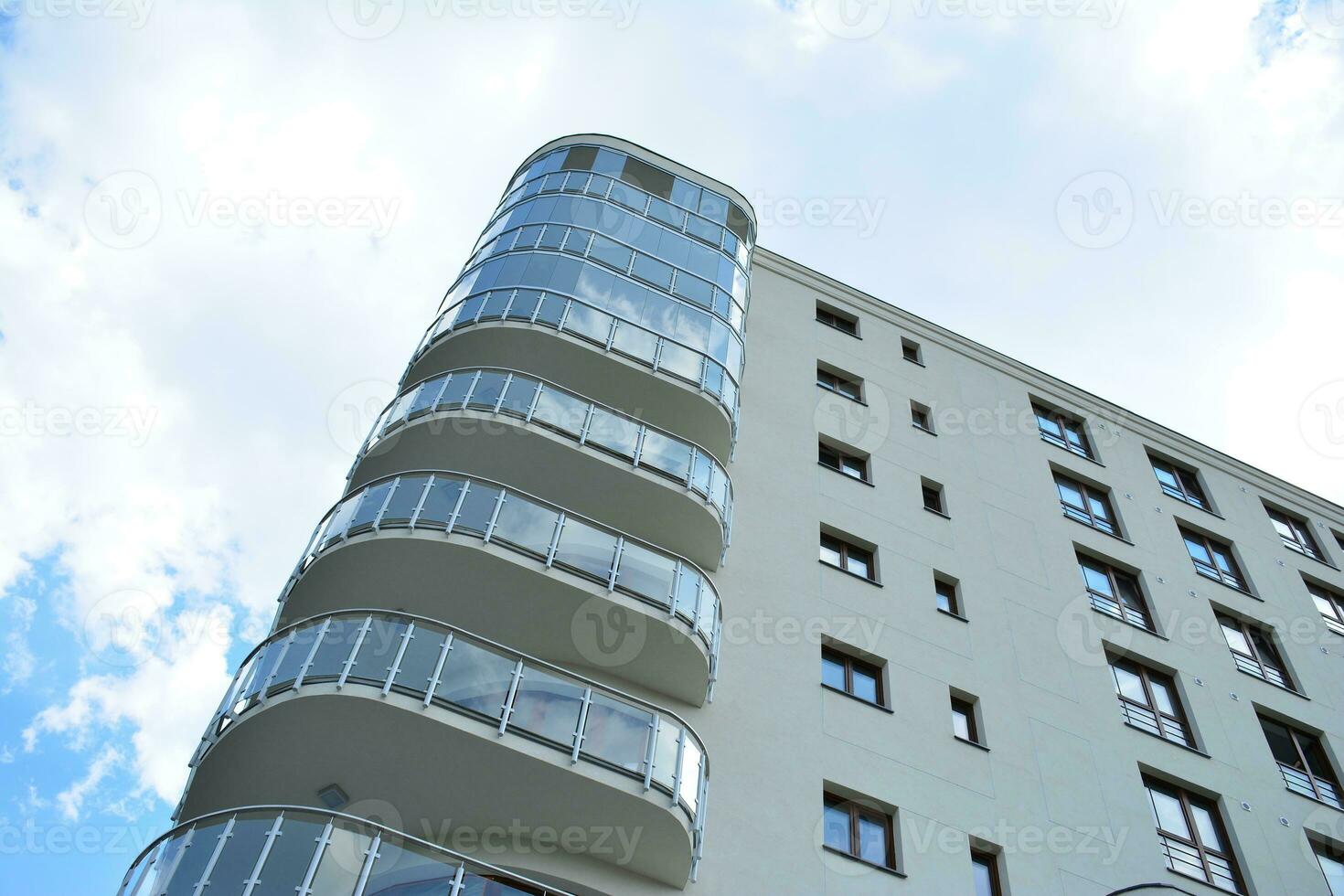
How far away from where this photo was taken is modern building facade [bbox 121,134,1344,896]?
10852 millimetres

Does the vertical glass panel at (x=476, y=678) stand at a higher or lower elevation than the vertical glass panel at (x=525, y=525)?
lower

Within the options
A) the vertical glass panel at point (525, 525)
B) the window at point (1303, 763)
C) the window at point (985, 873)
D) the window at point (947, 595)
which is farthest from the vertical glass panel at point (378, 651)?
the window at point (1303, 763)

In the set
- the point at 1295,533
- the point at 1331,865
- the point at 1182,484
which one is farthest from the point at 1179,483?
the point at 1331,865

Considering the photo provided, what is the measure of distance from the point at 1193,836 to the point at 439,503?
11224 mm

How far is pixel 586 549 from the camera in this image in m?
13.3

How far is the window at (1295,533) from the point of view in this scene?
80.1 ft

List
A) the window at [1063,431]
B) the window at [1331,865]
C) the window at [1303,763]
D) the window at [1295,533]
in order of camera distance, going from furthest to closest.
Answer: the window at [1295,533] < the window at [1063,431] < the window at [1303,763] < the window at [1331,865]

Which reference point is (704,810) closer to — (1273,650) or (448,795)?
→ (448,795)

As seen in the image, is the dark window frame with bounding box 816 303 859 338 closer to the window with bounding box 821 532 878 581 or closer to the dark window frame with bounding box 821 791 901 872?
the window with bounding box 821 532 878 581

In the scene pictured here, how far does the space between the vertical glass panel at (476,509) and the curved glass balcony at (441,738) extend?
6.53 ft

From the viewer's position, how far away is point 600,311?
17.2 metres

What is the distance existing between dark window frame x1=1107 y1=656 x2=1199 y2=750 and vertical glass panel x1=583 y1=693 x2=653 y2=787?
9.01 metres

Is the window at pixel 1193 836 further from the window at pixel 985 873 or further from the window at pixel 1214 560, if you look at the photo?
the window at pixel 1214 560

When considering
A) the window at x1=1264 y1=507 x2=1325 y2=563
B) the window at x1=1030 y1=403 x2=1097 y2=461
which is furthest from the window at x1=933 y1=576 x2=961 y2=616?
the window at x1=1264 y1=507 x2=1325 y2=563
